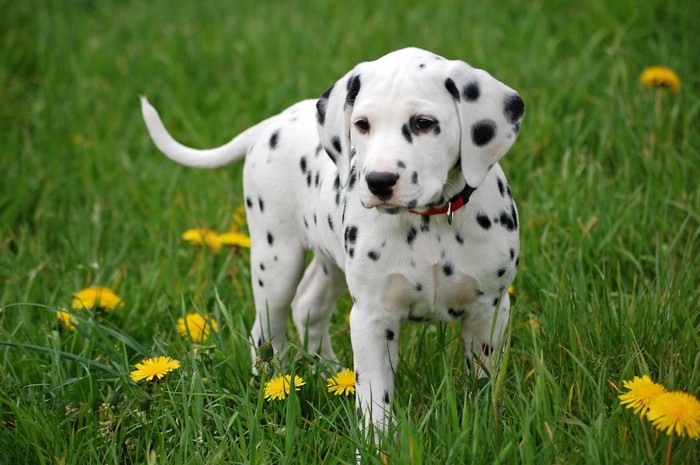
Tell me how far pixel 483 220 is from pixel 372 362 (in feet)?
2.21

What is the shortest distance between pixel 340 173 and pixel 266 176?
0.80 meters

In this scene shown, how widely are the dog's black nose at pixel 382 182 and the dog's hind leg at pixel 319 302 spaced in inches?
60.1

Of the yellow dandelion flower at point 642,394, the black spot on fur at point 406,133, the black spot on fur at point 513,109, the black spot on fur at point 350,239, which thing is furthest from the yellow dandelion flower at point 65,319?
the yellow dandelion flower at point 642,394

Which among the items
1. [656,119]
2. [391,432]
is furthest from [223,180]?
[391,432]

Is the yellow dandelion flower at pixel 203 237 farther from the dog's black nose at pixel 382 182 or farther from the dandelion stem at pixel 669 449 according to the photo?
the dandelion stem at pixel 669 449

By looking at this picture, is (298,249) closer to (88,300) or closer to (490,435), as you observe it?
(88,300)

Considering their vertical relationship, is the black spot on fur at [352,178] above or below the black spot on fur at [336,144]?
below

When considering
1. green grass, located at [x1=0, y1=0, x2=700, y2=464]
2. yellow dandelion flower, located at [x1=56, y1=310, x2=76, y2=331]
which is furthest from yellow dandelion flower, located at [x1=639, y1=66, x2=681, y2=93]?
yellow dandelion flower, located at [x1=56, y1=310, x2=76, y2=331]

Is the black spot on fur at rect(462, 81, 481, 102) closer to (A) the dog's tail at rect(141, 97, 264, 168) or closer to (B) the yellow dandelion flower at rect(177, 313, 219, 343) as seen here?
(A) the dog's tail at rect(141, 97, 264, 168)

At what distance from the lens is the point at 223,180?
6012mm

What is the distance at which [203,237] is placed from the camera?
495cm

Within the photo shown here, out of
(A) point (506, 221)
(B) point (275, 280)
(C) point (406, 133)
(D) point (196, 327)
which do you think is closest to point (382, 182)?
(C) point (406, 133)

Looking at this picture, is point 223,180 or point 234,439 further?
point 223,180

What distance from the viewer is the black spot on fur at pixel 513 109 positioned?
3049mm
